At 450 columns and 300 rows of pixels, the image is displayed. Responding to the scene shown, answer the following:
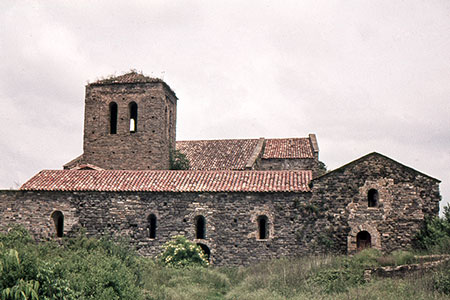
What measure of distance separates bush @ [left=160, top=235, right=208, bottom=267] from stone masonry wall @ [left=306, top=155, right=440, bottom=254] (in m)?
5.29

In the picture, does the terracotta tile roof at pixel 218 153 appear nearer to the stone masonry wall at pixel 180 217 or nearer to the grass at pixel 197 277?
the stone masonry wall at pixel 180 217

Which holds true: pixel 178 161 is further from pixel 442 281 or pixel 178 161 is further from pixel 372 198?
pixel 442 281

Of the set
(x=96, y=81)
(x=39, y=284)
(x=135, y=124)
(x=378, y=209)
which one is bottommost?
(x=39, y=284)

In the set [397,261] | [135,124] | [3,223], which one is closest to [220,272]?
[397,261]

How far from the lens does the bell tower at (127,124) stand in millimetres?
25812

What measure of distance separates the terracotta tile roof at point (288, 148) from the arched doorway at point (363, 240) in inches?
381

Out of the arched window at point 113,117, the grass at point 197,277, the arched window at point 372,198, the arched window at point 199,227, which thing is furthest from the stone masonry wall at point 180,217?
the arched window at point 113,117

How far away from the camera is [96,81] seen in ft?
88.4

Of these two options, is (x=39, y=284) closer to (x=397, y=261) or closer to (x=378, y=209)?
(x=397, y=261)

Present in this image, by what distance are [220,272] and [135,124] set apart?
12517 millimetres

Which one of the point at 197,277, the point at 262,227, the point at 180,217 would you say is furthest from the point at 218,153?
the point at 197,277

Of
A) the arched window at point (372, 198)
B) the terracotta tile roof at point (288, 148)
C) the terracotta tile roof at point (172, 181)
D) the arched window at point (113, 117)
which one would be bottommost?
the arched window at point (372, 198)

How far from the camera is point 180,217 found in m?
19.3

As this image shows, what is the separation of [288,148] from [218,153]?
4834 millimetres
